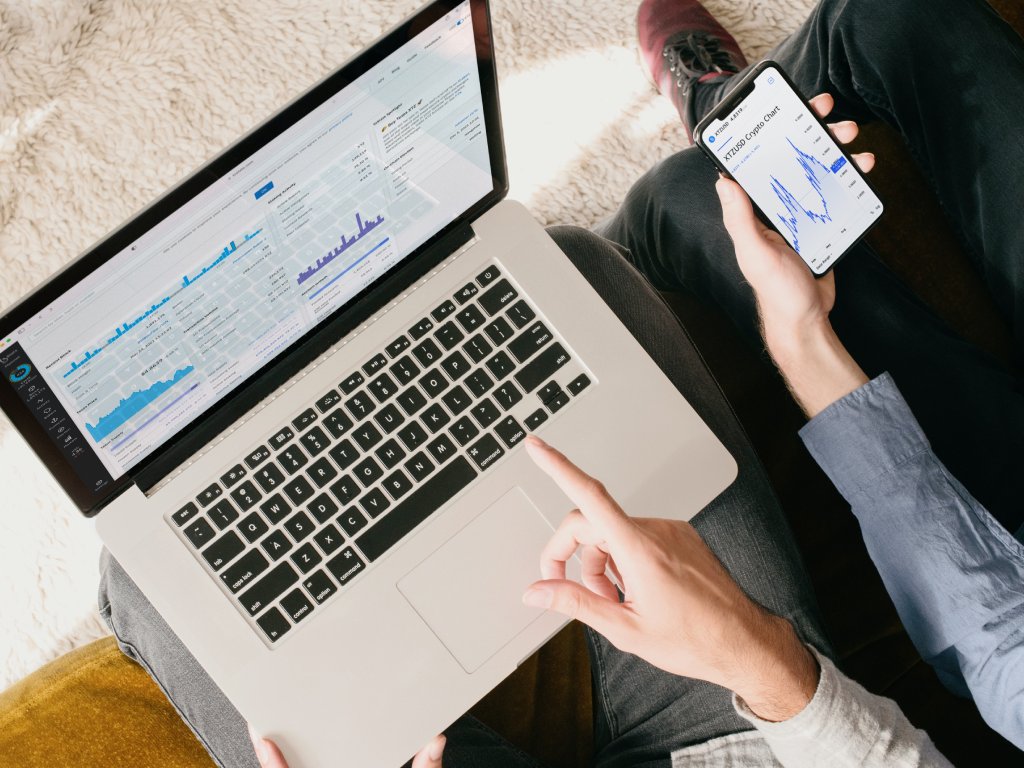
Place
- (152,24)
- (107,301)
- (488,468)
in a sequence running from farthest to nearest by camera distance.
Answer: (152,24) → (488,468) → (107,301)

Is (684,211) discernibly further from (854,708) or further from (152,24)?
(152,24)

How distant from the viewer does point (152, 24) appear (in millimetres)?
1309

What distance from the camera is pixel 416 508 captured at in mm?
754

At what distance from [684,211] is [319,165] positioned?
0.47 meters

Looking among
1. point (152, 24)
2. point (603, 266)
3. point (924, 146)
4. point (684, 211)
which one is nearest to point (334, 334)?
point (603, 266)

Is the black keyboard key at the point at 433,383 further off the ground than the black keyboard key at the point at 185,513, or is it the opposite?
the black keyboard key at the point at 185,513

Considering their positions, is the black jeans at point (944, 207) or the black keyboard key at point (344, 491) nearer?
the black keyboard key at point (344, 491)

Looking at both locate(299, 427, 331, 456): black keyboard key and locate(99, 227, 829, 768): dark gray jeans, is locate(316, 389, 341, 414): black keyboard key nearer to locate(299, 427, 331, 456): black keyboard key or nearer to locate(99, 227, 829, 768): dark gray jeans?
locate(299, 427, 331, 456): black keyboard key

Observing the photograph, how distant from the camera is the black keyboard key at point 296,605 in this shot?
736 millimetres

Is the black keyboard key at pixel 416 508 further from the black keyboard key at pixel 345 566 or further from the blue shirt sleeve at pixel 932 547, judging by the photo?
the blue shirt sleeve at pixel 932 547

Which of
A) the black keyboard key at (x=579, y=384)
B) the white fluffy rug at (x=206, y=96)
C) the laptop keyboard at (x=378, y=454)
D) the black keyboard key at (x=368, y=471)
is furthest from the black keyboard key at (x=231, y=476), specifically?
the white fluffy rug at (x=206, y=96)

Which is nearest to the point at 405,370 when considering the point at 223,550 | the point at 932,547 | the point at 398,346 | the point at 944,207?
the point at 398,346

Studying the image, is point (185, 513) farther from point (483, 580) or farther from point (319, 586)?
point (483, 580)

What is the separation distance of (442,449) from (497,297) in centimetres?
15
